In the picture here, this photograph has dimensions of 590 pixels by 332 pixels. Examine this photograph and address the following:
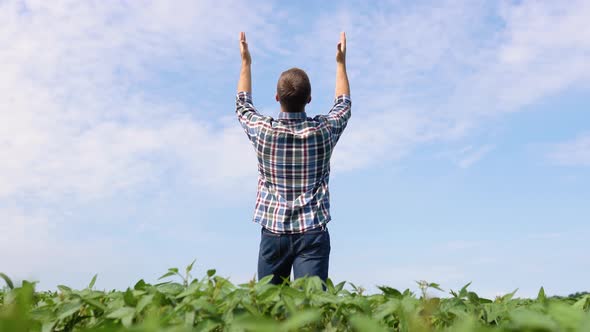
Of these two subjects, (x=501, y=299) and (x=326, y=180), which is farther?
(x=326, y=180)

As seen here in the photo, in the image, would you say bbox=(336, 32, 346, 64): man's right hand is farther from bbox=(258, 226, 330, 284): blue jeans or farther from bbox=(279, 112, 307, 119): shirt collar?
bbox=(258, 226, 330, 284): blue jeans

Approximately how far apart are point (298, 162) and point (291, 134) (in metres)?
0.29

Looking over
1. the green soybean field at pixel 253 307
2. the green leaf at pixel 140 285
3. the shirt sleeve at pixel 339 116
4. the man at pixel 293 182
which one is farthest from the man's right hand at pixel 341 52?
the green leaf at pixel 140 285

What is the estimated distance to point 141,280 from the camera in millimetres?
3209

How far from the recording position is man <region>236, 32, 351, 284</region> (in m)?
5.82

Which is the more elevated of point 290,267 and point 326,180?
point 326,180

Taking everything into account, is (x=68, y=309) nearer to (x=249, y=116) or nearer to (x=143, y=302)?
(x=143, y=302)

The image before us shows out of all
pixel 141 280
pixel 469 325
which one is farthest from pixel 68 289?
pixel 469 325

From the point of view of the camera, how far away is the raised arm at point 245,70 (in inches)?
265

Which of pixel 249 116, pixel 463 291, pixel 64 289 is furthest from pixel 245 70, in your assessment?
pixel 463 291

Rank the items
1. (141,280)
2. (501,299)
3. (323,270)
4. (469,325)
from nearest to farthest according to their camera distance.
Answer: (469,325), (141,280), (501,299), (323,270)

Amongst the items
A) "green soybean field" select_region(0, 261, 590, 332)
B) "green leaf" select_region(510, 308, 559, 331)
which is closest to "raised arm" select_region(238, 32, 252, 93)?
"green soybean field" select_region(0, 261, 590, 332)

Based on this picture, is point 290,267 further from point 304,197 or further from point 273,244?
point 304,197

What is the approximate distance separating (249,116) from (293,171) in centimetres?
86
